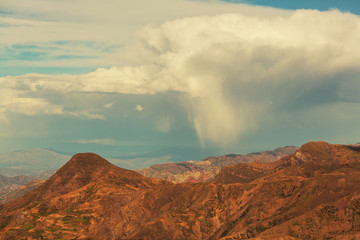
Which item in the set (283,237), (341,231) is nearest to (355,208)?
(341,231)

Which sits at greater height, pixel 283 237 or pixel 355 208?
pixel 355 208

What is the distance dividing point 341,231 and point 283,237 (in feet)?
97.3

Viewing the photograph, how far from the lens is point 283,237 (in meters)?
199

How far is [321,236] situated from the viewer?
19825 cm

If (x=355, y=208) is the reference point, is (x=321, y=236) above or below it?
below

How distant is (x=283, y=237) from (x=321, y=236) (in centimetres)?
1982

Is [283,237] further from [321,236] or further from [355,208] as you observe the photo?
[355,208]

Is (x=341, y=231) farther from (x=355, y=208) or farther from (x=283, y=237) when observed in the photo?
(x=283, y=237)

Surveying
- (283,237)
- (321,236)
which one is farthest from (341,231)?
(283,237)

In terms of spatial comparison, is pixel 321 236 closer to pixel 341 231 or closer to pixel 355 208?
pixel 341 231

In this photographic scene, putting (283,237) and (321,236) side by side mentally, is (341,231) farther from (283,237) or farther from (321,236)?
(283,237)

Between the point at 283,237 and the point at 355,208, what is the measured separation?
41269 mm

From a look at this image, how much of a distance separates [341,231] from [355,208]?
49.1 ft

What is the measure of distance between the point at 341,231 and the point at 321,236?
10.3 meters
